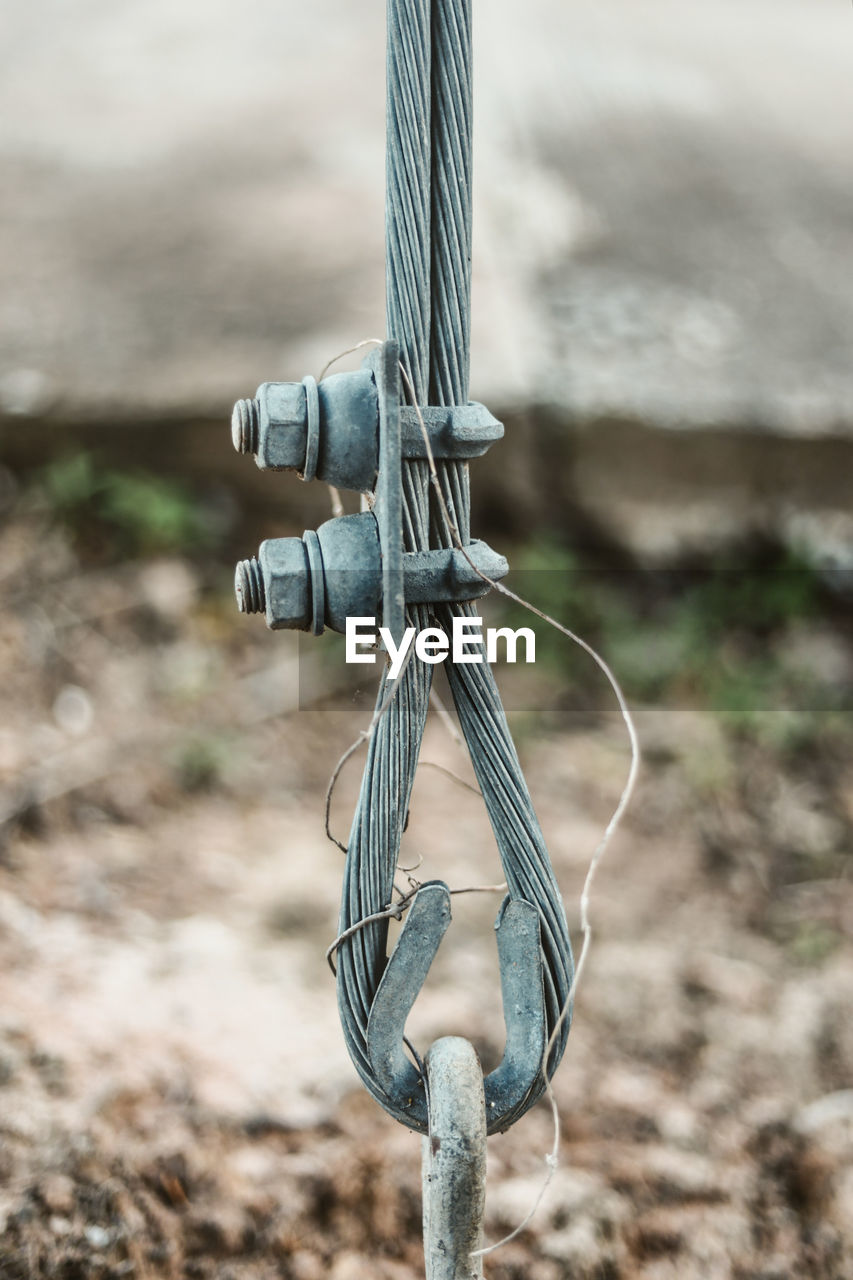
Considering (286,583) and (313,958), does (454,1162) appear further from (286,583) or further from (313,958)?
(313,958)

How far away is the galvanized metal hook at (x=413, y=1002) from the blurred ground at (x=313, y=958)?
35 centimetres

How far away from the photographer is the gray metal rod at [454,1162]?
50 centimetres

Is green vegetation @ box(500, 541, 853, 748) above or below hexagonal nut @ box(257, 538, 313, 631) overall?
below

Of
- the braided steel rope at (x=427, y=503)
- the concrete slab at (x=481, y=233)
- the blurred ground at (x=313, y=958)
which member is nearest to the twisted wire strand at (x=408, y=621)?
the braided steel rope at (x=427, y=503)

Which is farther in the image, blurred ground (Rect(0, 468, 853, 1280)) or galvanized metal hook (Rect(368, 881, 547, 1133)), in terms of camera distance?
blurred ground (Rect(0, 468, 853, 1280))

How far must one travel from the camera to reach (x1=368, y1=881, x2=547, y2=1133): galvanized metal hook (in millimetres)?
524

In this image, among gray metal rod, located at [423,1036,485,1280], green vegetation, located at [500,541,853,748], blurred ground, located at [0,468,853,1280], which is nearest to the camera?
gray metal rod, located at [423,1036,485,1280]

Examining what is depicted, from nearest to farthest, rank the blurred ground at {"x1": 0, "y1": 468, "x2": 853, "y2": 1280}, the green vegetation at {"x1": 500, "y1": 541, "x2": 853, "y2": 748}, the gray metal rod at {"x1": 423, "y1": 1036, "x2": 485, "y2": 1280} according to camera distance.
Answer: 1. the gray metal rod at {"x1": 423, "y1": 1036, "x2": 485, "y2": 1280}
2. the blurred ground at {"x1": 0, "y1": 468, "x2": 853, "y2": 1280}
3. the green vegetation at {"x1": 500, "y1": 541, "x2": 853, "y2": 748}

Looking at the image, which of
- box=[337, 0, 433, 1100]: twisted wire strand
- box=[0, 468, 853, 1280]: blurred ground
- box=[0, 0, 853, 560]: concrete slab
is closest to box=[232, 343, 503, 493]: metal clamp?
box=[337, 0, 433, 1100]: twisted wire strand

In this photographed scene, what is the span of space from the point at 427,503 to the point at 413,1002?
0.26m

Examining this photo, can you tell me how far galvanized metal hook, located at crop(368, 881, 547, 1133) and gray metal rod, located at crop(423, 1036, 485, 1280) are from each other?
17 mm

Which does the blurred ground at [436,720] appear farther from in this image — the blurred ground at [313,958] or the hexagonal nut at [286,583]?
the hexagonal nut at [286,583]

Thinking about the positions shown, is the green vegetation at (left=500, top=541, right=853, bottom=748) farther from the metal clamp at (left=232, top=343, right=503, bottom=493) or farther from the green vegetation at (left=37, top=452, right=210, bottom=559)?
the metal clamp at (left=232, top=343, right=503, bottom=493)

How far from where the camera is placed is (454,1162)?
504 millimetres
